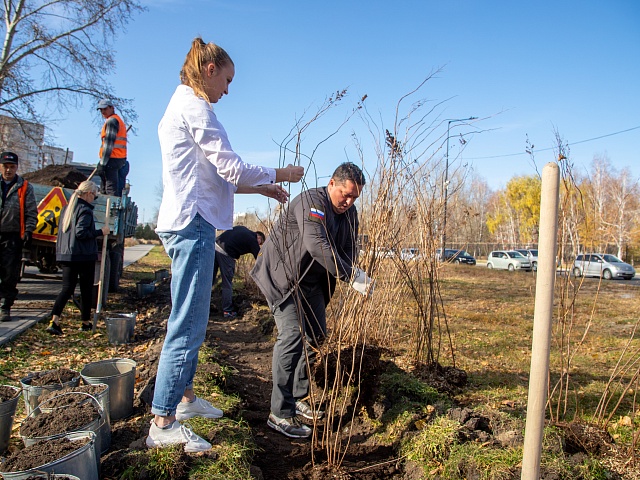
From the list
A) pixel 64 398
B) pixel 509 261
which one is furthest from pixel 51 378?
pixel 509 261

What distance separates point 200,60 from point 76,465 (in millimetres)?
1800

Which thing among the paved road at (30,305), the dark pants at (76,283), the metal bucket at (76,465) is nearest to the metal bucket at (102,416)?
the metal bucket at (76,465)

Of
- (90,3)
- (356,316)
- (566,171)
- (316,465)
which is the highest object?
(90,3)

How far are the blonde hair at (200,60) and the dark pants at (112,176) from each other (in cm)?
550

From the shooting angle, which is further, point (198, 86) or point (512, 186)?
point (512, 186)

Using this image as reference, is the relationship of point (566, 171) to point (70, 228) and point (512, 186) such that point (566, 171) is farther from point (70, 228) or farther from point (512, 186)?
point (512, 186)

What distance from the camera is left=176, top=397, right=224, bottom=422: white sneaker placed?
94.7 inches

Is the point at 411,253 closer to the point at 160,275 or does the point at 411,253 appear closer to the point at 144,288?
the point at 144,288

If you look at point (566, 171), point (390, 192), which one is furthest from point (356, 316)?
point (566, 171)

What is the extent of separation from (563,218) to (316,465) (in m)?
2.00

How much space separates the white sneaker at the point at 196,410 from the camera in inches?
94.7

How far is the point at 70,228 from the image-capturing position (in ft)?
16.5

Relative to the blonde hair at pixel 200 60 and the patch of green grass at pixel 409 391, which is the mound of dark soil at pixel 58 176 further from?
the patch of green grass at pixel 409 391

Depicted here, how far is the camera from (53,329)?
16.3 ft
